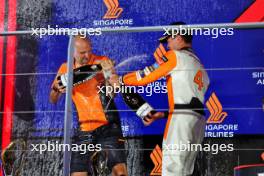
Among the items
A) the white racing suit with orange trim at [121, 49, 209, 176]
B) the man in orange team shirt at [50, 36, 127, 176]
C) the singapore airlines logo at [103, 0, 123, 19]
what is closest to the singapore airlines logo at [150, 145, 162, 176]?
the white racing suit with orange trim at [121, 49, 209, 176]

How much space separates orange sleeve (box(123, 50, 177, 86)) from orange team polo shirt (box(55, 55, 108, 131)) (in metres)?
0.17

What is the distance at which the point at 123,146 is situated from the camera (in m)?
2.58

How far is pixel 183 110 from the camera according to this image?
253cm

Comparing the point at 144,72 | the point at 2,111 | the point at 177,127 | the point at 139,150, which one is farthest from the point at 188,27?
the point at 2,111

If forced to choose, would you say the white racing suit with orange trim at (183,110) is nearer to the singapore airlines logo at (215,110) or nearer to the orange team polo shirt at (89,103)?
the singapore airlines logo at (215,110)

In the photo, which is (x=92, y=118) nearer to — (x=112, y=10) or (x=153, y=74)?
(x=153, y=74)

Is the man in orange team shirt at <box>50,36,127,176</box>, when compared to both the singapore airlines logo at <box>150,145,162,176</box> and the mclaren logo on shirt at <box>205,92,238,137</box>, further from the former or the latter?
the mclaren logo on shirt at <box>205,92,238,137</box>

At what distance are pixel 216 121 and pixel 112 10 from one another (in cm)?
81

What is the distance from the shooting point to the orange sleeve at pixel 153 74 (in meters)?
2.58

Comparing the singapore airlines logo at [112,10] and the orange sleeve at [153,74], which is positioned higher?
the singapore airlines logo at [112,10]

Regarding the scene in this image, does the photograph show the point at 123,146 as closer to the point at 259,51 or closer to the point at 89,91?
the point at 89,91

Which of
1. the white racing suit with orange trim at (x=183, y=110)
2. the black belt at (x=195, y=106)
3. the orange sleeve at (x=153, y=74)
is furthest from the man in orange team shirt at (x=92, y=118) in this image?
the black belt at (x=195, y=106)

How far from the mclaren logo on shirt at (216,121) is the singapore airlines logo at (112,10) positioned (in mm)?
670

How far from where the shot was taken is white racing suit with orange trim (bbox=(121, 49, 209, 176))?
8.18 ft
